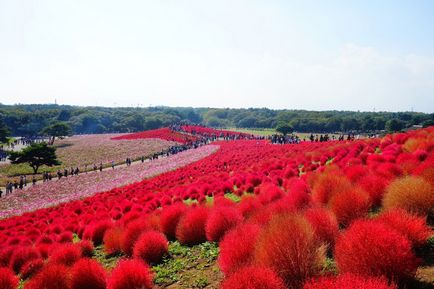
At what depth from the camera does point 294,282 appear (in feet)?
17.3

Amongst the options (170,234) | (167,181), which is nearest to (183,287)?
(170,234)

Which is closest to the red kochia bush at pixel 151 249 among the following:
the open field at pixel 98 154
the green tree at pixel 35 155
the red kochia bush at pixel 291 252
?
the red kochia bush at pixel 291 252

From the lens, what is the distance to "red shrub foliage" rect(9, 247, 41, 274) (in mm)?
11398

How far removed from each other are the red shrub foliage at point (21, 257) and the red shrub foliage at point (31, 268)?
30cm

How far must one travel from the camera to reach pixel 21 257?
37.8 ft

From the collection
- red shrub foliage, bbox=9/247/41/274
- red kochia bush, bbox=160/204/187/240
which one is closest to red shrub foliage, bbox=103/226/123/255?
red kochia bush, bbox=160/204/187/240

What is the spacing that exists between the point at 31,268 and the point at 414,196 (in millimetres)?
11404

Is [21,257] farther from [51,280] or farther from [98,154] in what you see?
[98,154]

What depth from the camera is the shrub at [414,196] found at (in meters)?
7.39

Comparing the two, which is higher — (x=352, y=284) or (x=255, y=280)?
(x=352, y=284)

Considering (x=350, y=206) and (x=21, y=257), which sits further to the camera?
(x=21, y=257)

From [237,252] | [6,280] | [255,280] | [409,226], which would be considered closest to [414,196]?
[409,226]

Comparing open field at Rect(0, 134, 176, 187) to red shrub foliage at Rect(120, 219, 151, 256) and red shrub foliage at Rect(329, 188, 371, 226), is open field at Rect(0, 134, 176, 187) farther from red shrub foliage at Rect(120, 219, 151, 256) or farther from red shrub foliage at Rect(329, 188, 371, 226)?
red shrub foliage at Rect(329, 188, 371, 226)

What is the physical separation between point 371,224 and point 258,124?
556 ft
